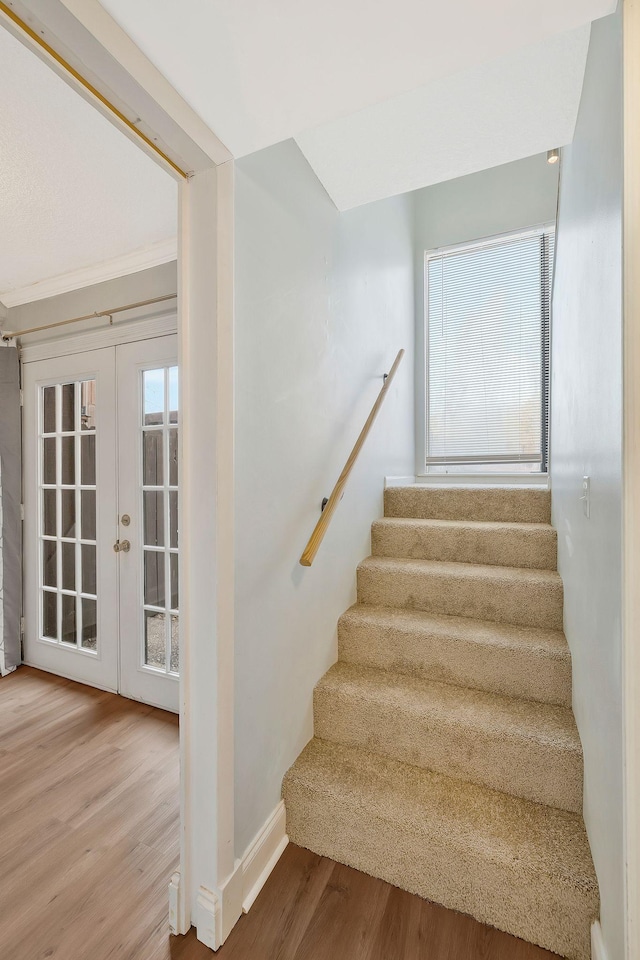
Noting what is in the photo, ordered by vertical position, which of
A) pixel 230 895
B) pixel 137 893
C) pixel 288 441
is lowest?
pixel 137 893

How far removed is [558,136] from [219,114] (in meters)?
1.34

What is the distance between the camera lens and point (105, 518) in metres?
2.62

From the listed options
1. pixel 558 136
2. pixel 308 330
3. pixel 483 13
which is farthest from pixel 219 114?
pixel 558 136

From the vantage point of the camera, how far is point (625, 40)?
2.61 ft

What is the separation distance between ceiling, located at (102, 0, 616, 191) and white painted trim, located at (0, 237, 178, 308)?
1.23 metres

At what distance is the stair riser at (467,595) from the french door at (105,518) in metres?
1.12

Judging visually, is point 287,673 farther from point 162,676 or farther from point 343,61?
point 343,61

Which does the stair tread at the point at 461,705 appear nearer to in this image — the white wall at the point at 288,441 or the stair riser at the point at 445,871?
the white wall at the point at 288,441

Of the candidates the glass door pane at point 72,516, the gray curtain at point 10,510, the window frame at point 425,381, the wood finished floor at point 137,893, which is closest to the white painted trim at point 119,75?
the glass door pane at point 72,516

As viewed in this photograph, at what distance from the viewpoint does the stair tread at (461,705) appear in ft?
4.73

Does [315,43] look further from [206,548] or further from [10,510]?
[10,510]

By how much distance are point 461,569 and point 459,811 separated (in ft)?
3.26

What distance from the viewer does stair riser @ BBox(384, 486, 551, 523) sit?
249 centimetres

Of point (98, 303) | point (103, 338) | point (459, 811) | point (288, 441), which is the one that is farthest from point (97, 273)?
point (459, 811)
